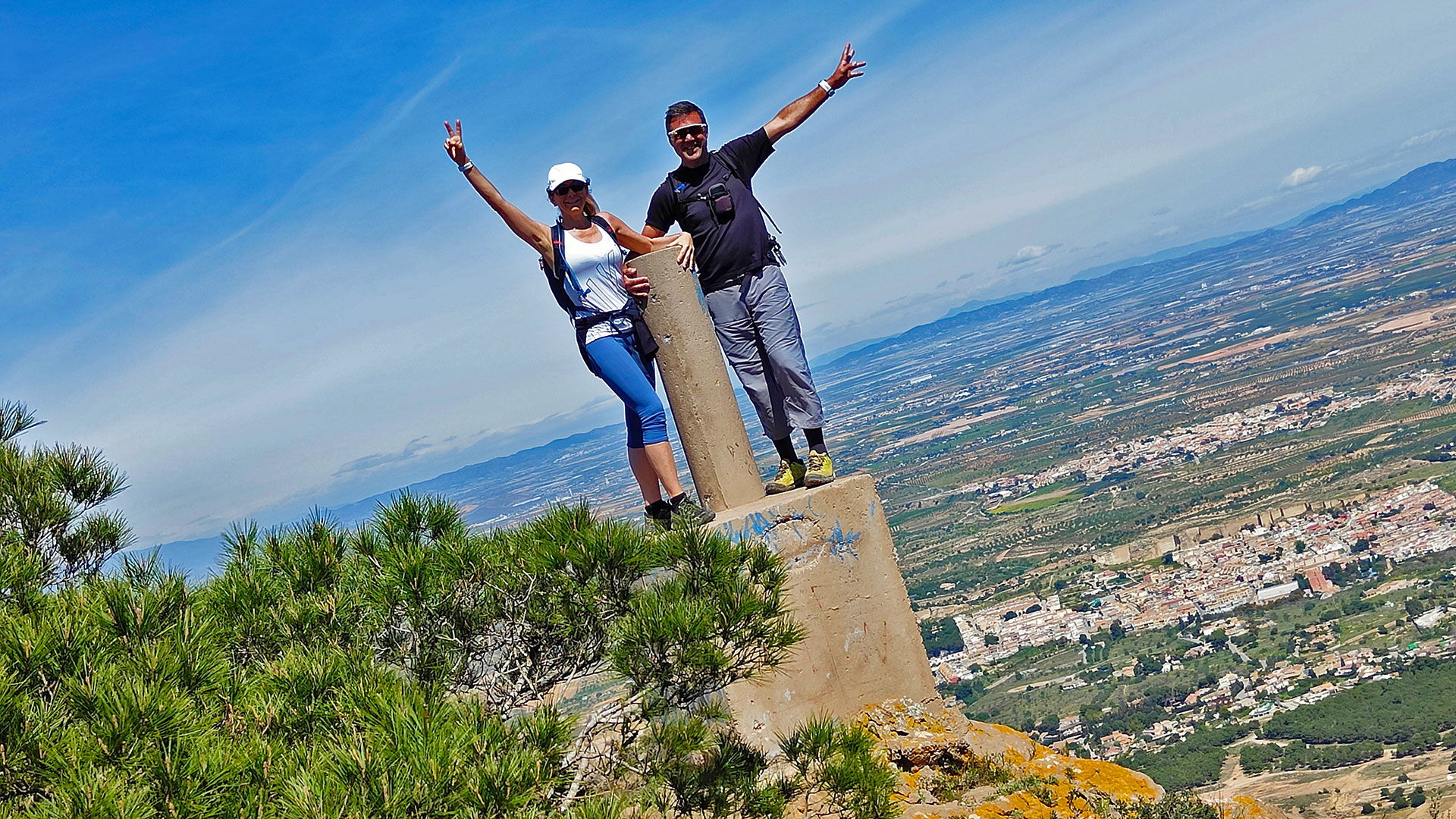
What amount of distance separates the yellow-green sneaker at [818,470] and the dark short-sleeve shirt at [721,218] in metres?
1.01

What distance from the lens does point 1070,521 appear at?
59.6 m

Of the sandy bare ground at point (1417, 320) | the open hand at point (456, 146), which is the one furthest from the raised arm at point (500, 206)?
the sandy bare ground at point (1417, 320)

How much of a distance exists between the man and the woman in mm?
493

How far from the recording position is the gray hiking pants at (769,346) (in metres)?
5.23

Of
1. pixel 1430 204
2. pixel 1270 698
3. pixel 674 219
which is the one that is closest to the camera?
pixel 674 219

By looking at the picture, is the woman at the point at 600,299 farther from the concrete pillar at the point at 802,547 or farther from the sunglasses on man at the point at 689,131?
the sunglasses on man at the point at 689,131

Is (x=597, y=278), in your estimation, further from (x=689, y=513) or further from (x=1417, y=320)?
→ (x=1417, y=320)

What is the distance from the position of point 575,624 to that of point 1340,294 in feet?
389

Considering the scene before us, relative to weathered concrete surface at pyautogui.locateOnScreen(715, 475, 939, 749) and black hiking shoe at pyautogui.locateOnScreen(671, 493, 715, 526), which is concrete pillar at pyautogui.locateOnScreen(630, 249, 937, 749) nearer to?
weathered concrete surface at pyautogui.locateOnScreen(715, 475, 939, 749)

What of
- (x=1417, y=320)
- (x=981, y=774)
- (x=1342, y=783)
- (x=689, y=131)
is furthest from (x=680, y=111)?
(x=1417, y=320)

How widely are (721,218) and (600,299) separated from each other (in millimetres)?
845

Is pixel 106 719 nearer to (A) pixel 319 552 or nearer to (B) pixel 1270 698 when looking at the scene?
(A) pixel 319 552

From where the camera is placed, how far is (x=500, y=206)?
4.63 meters

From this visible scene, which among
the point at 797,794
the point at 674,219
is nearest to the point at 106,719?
the point at 797,794
